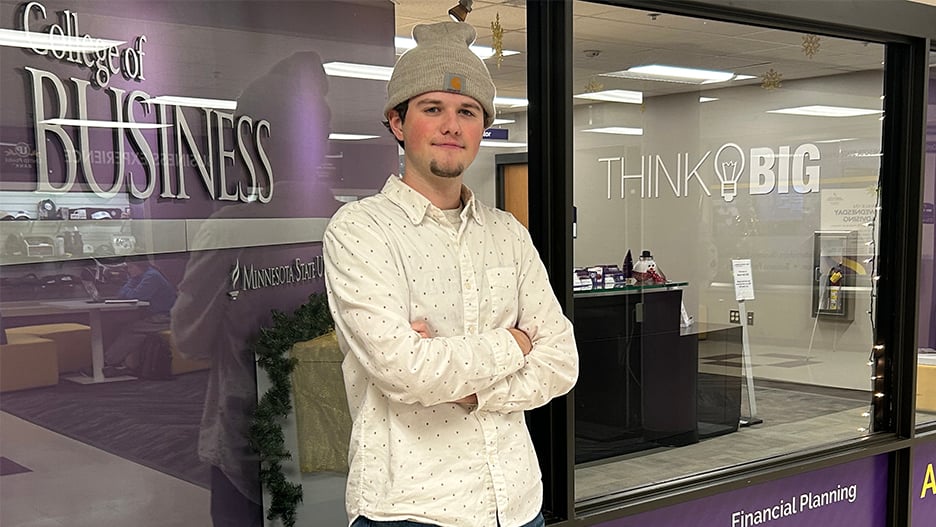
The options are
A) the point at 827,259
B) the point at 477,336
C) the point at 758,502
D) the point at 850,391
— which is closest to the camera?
the point at 477,336

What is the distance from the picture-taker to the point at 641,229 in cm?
371

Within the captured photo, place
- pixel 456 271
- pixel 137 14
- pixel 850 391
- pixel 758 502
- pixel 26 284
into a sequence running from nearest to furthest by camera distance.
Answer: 1. pixel 456 271
2. pixel 26 284
3. pixel 137 14
4. pixel 758 502
5. pixel 850 391

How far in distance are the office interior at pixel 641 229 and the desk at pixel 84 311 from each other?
0.04ft

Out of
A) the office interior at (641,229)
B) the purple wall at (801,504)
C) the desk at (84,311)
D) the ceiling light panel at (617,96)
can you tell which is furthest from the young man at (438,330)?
the ceiling light panel at (617,96)

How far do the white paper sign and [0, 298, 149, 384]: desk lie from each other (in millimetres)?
3186

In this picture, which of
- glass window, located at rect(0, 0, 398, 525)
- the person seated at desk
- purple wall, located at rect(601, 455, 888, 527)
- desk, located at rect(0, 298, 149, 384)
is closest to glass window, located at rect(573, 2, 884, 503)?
purple wall, located at rect(601, 455, 888, 527)

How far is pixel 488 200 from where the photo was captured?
8.43 feet

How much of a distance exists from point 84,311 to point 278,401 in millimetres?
686

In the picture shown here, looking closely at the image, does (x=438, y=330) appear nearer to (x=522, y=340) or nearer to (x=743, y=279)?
(x=522, y=340)

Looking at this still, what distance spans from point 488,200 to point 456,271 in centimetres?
93

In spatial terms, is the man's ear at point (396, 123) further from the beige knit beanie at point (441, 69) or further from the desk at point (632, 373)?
the desk at point (632, 373)

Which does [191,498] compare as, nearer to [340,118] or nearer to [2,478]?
[2,478]

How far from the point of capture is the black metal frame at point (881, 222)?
7.97ft

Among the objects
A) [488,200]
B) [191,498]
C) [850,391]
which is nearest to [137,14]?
[488,200]
